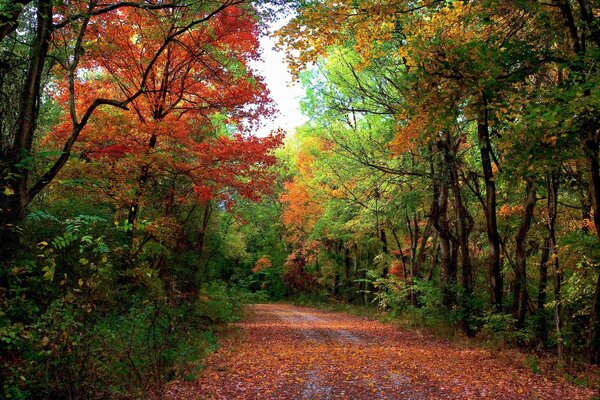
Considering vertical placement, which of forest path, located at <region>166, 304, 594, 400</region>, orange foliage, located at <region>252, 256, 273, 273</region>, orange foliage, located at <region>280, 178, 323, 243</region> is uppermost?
orange foliage, located at <region>280, 178, 323, 243</region>

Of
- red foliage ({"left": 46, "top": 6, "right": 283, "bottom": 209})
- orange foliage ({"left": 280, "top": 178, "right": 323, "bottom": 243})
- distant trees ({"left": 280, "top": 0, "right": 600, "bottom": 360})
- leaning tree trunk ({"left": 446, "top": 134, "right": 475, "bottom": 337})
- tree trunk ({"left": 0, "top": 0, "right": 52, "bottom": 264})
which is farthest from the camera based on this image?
orange foliage ({"left": 280, "top": 178, "right": 323, "bottom": 243})

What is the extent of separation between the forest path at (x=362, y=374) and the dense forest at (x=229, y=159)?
2.72 ft

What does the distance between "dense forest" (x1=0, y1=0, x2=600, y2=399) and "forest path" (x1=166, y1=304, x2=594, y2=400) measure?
828 mm

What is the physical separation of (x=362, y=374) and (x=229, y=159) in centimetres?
743

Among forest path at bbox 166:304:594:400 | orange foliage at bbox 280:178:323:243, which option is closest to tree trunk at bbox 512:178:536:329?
forest path at bbox 166:304:594:400

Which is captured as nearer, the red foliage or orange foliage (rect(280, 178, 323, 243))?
the red foliage

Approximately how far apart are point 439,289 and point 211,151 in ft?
29.0

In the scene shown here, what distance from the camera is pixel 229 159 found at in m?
13.0

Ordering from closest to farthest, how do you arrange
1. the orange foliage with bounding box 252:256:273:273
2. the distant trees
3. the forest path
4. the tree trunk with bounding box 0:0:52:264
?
the tree trunk with bounding box 0:0:52:264
the forest path
the distant trees
the orange foliage with bounding box 252:256:273:273

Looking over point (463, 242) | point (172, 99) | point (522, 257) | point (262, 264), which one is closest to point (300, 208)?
point (262, 264)

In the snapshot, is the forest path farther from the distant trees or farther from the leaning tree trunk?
the distant trees

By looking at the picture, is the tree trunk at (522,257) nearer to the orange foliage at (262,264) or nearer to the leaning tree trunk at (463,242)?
the leaning tree trunk at (463,242)

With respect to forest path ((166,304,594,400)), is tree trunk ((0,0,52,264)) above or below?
above

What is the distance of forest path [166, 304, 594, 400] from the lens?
22.2 ft
